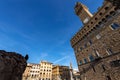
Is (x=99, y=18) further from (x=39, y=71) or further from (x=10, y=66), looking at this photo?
(x=39, y=71)

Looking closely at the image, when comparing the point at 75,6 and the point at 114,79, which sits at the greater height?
the point at 75,6

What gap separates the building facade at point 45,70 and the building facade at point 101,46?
30.6 m

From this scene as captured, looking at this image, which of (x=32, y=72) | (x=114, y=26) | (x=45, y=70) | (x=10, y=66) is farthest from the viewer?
(x=45, y=70)

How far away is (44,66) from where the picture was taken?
177ft

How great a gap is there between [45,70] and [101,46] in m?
41.0

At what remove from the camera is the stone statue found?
6.32m

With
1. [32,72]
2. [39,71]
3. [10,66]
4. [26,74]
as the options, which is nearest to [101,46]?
[10,66]

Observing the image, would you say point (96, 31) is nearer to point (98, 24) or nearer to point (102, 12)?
point (98, 24)

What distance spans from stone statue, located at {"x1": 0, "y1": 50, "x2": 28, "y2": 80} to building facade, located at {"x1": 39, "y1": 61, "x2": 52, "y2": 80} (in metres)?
46.6

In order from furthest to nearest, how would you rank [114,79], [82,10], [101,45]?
[82,10]
[101,45]
[114,79]

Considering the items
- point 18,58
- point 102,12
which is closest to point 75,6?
point 102,12

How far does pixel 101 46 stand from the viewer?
68.4ft

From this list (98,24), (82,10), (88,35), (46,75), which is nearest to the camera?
(98,24)

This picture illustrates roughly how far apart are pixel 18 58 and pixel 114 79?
18.4 meters
